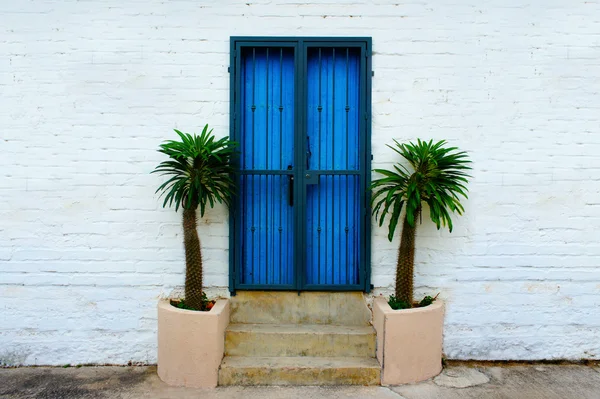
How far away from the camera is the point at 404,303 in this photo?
3930 mm

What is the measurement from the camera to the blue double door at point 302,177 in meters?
4.12

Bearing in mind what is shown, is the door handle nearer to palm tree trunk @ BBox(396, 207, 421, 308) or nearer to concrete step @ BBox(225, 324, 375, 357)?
palm tree trunk @ BBox(396, 207, 421, 308)

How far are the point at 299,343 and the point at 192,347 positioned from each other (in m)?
0.79

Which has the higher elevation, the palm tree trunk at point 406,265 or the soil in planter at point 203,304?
the palm tree trunk at point 406,265

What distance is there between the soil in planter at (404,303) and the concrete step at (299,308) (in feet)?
0.77

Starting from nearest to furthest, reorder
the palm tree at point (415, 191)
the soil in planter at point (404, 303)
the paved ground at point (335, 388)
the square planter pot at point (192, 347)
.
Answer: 1. the paved ground at point (335, 388)
2. the square planter pot at point (192, 347)
3. the palm tree at point (415, 191)
4. the soil in planter at point (404, 303)

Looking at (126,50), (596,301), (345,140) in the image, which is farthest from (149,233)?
(596,301)

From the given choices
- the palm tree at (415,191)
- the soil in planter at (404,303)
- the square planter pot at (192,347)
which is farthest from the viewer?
the soil in planter at (404,303)

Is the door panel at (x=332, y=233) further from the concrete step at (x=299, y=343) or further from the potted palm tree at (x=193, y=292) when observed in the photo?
the potted palm tree at (x=193, y=292)

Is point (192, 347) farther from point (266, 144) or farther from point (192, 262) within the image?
point (266, 144)

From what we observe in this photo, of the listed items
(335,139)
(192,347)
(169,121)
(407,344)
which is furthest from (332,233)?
(169,121)

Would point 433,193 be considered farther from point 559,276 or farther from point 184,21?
point 184,21

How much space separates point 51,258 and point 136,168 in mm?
984

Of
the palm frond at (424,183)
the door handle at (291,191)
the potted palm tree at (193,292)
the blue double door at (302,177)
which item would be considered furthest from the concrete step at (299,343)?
the door handle at (291,191)
